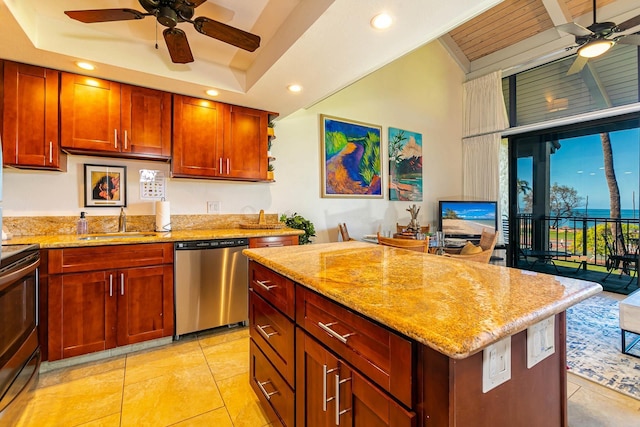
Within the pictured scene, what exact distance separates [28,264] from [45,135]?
1.11 m

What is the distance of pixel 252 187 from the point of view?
349 centimetres

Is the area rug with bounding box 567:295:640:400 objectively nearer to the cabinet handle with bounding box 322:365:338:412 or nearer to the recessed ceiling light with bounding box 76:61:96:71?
the cabinet handle with bounding box 322:365:338:412

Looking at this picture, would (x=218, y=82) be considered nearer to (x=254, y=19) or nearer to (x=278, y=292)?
(x=254, y=19)

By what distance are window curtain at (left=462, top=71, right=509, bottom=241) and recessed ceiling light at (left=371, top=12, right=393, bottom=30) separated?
164 inches

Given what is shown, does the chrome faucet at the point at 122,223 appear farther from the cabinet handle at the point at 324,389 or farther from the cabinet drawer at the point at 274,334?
the cabinet handle at the point at 324,389

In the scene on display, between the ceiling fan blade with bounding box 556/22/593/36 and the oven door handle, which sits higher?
the ceiling fan blade with bounding box 556/22/593/36

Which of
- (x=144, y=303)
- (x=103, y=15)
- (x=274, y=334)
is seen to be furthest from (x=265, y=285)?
(x=103, y=15)

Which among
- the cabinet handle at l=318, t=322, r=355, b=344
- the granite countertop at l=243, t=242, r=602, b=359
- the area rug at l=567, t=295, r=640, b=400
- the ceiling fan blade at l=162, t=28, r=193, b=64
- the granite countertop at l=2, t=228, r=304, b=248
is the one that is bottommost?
the area rug at l=567, t=295, r=640, b=400

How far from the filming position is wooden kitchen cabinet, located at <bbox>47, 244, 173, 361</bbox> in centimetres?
210

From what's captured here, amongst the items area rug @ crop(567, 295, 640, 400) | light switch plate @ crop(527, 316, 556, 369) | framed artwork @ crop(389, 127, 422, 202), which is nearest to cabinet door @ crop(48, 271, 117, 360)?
light switch plate @ crop(527, 316, 556, 369)

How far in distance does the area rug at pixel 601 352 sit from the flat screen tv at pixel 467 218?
1.76 m

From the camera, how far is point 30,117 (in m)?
2.24

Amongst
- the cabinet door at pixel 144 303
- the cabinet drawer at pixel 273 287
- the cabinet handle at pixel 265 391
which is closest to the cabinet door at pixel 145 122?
the cabinet door at pixel 144 303

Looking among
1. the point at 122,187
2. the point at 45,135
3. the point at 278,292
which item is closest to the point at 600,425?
the point at 278,292
